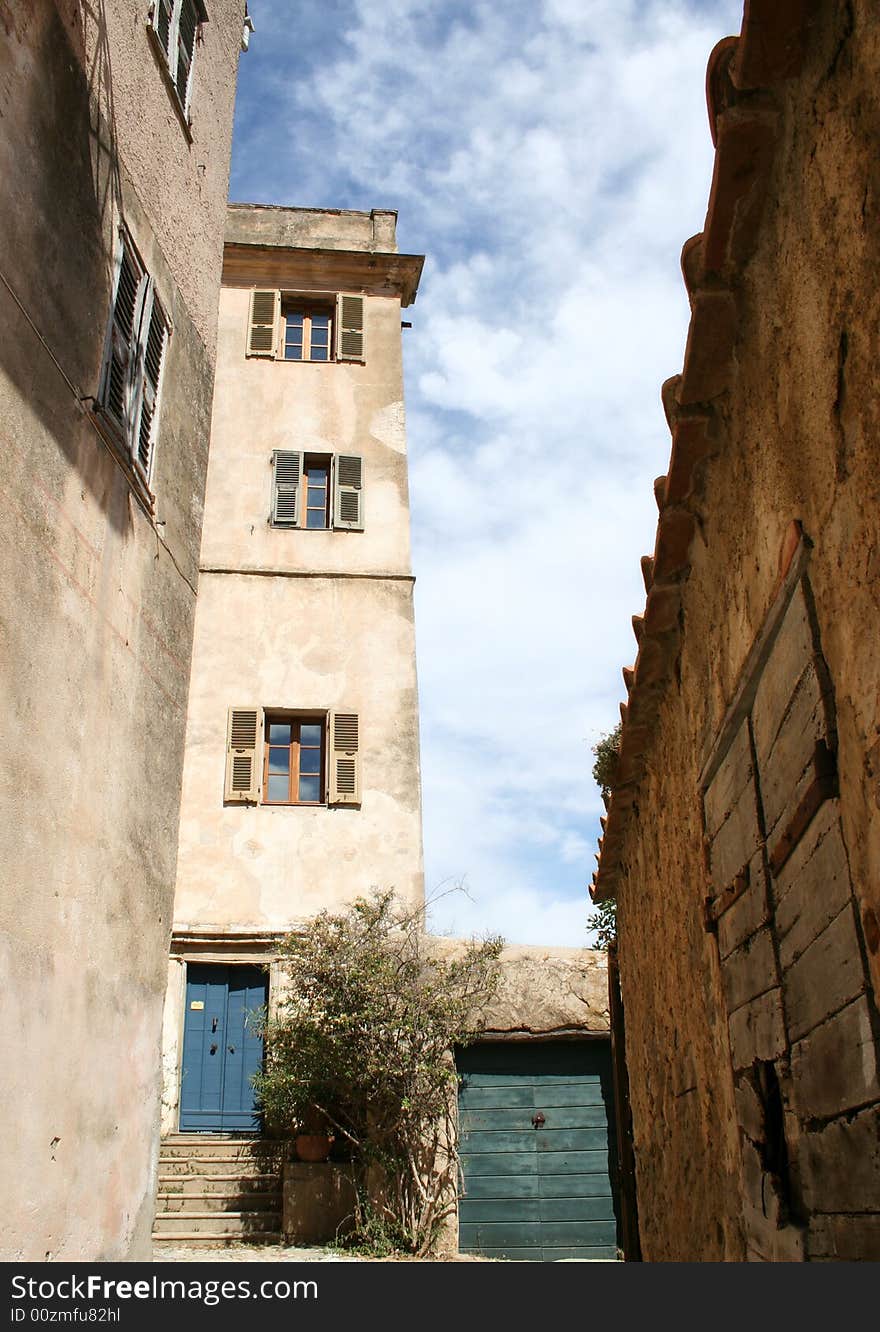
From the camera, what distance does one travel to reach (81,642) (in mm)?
5023

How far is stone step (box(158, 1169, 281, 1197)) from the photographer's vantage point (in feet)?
35.0

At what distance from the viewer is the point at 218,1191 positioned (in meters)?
10.7

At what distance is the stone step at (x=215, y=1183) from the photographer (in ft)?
35.0

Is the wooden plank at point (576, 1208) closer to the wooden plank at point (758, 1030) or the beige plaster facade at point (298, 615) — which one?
the beige plaster facade at point (298, 615)

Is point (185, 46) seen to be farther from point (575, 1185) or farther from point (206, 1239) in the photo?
point (575, 1185)

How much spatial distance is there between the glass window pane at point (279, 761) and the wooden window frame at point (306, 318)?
6.29 metres

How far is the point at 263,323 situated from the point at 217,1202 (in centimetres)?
1212

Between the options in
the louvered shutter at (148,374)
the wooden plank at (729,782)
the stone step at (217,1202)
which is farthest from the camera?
the stone step at (217,1202)

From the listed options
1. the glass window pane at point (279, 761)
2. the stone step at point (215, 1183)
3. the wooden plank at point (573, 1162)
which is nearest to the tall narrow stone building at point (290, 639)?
the glass window pane at point (279, 761)

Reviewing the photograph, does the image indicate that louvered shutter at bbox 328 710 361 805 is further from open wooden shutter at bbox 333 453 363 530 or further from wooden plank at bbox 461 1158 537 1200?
wooden plank at bbox 461 1158 537 1200

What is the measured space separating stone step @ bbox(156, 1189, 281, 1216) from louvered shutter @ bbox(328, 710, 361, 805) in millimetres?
4575

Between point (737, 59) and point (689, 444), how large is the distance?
1.13 metres

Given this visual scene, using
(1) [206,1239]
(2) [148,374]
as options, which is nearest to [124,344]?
(2) [148,374]

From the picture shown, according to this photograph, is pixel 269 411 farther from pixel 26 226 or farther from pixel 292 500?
pixel 26 226
